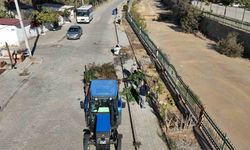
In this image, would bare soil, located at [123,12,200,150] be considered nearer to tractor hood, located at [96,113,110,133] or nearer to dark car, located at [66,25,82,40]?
tractor hood, located at [96,113,110,133]

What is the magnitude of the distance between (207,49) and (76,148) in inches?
1042

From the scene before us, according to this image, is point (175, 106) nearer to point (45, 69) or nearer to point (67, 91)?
point (67, 91)

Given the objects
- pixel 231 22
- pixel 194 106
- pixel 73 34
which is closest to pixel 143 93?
pixel 194 106

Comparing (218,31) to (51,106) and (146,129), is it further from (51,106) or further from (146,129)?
(51,106)

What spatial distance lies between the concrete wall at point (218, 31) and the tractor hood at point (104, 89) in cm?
2404

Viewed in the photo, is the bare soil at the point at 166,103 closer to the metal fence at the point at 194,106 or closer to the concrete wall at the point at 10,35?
the metal fence at the point at 194,106

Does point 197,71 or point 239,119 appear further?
point 197,71

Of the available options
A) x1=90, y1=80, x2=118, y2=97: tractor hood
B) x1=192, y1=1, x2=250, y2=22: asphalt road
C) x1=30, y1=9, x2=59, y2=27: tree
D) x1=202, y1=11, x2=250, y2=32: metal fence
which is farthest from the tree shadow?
x1=90, y1=80, x2=118, y2=97: tractor hood

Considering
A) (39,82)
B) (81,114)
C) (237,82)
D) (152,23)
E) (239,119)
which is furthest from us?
(152,23)

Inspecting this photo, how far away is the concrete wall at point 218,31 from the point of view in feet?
102

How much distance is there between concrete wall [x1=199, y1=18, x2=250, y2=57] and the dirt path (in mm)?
1713

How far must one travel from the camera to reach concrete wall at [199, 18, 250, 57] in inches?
1221

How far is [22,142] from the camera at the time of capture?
42.9 feet

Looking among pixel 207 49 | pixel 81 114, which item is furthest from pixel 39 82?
pixel 207 49
